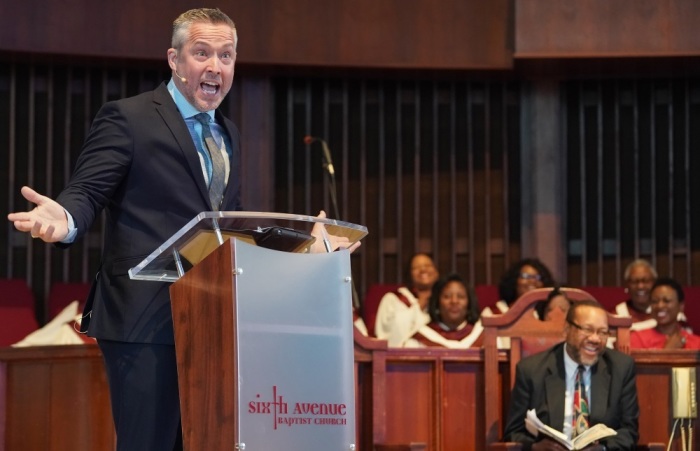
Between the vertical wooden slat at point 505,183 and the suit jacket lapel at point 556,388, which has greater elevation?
the vertical wooden slat at point 505,183

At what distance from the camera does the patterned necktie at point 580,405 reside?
4852mm

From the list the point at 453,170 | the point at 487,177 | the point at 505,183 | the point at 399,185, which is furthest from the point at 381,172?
the point at 505,183

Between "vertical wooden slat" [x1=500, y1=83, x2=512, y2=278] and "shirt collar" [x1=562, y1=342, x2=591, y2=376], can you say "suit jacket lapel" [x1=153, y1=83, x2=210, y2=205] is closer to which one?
"shirt collar" [x1=562, y1=342, x2=591, y2=376]

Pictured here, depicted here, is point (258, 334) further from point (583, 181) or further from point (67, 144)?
point (583, 181)

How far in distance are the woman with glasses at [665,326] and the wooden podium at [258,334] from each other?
13.8 ft

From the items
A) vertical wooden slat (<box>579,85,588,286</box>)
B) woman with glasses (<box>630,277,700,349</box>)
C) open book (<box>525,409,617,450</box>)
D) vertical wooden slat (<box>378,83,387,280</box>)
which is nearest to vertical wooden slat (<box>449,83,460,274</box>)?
vertical wooden slat (<box>378,83,387,280</box>)

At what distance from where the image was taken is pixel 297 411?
7.22 ft

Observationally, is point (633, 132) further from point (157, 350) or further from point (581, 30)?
point (157, 350)

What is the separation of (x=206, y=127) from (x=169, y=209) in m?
0.23

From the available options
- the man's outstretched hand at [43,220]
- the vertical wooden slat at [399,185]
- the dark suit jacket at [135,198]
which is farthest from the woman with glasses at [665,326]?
the man's outstretched hand at [43,220]

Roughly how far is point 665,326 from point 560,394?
159 cm

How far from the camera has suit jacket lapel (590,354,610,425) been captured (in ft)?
16.0

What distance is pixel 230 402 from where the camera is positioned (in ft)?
7.00

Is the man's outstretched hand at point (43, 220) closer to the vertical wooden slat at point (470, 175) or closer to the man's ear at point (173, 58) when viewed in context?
the man's ear at point (173, 58)
